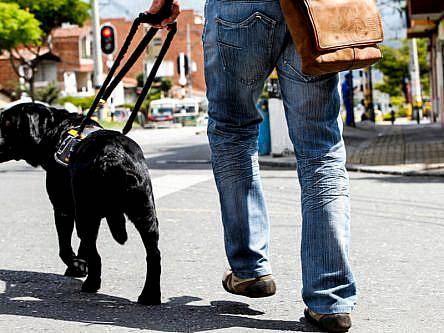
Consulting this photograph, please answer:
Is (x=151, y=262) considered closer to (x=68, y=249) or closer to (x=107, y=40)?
(x=68, y=249)

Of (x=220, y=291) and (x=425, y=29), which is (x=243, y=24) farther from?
(x=425, y=29)

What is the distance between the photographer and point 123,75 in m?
4.67

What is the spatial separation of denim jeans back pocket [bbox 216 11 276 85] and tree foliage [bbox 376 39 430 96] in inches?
2992

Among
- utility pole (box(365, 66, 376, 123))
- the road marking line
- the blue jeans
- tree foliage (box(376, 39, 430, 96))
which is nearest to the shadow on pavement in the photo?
the blue jeans

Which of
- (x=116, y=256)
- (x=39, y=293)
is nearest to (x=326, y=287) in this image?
(x=39, y=293)

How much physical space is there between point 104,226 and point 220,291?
286cm

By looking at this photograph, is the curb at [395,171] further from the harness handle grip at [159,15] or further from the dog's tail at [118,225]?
the harness handle grip at [159,15]

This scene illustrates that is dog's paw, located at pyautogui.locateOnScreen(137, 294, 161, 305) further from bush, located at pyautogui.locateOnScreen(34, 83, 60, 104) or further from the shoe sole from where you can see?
bush, located at pyautogui.locateOnScreen(34, 83, 60, 104)

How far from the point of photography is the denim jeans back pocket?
3.85m

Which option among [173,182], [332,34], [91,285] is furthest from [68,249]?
[173,182]

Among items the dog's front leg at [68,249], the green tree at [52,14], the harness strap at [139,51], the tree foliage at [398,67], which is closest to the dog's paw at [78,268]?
the dog's front leg at [68,249]

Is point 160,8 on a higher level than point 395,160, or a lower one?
higher

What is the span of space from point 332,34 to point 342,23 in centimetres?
7

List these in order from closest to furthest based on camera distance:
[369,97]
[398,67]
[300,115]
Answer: [300,115] → [369,97] → [398,67]
